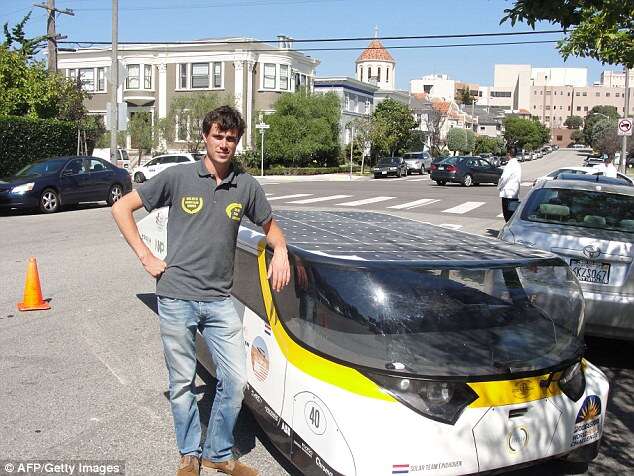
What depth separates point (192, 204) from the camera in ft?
11.6

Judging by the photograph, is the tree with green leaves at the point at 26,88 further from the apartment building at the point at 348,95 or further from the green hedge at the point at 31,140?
the apartment building at the point at 348,95

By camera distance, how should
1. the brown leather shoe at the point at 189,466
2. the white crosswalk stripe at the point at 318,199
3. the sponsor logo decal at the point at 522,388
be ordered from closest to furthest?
the sponsor logo decal at the point at 522,388 → the brown leather shoe at the point at 189,466 → the white crosswalk stripe at the point at 318,199

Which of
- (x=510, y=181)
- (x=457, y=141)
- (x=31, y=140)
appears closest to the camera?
(x=510, y=181)

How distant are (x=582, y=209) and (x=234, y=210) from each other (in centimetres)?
477

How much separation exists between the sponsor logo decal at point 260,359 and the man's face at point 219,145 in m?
1.11

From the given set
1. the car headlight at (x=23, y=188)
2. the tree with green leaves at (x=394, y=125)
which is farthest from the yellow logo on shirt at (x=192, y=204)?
the tree with green leaves at (x=394, y=125)

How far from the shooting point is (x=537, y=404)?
343cm

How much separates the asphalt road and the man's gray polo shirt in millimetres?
1160

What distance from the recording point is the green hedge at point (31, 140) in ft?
76.1

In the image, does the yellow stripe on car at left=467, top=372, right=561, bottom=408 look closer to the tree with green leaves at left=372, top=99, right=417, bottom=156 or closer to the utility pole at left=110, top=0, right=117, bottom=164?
the utility pole at left=110, top=0, right=117, bottom=164

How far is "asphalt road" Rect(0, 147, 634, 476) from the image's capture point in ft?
13.6

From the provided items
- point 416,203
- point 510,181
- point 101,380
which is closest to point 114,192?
point 416,203

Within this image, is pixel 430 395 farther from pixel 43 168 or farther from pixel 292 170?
pixel 292 170

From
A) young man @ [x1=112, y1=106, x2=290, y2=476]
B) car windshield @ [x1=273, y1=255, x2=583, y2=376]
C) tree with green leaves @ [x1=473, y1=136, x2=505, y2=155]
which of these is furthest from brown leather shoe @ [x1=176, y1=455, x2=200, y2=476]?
tree with green leaves @ [x1=473, y1=136, x2=505, y2=155]
